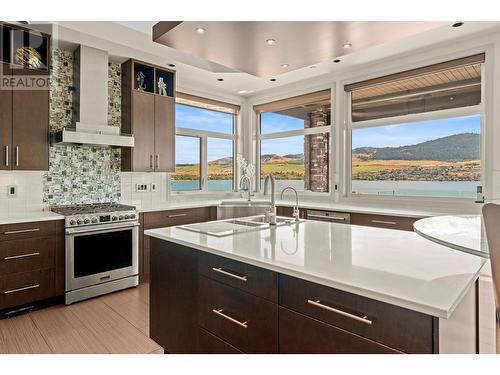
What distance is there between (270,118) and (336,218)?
2503mm

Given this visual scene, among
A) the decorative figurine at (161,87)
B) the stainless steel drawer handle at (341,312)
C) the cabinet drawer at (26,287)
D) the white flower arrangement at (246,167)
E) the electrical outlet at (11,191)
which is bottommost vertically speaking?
the cabinet drawer at (26,287)

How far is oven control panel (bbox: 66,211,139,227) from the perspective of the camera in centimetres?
305

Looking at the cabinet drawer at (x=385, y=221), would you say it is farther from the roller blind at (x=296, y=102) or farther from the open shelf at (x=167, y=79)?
the open shelf at (x=167, y=79)

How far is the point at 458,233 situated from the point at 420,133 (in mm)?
3002

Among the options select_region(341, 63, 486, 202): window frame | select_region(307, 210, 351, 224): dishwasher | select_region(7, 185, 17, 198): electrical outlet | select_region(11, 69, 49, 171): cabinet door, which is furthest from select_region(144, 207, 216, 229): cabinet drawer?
select_region(341, 63, 486, 202): window frame

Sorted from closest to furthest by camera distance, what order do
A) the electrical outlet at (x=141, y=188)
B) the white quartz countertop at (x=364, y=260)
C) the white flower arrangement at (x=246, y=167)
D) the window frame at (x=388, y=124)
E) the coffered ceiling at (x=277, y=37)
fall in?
the white quartz countertop at (x=364, y=260) < the coffered ceiling at (x=277, y=37) < the window frame at (x=388, y=124) < the electrical outlet at (x=141, y=188) < the white flower arrangement at (x=246, y=167)

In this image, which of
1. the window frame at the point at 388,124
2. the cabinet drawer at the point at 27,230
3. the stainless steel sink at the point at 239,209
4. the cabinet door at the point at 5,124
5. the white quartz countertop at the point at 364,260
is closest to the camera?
the white quartz countertop at the point at 364,260

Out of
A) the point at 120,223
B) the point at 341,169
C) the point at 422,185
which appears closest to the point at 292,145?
the point at 341,169

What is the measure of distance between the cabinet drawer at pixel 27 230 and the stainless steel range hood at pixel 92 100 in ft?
3.07

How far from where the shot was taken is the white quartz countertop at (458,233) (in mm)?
978

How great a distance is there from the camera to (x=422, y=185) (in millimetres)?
3809

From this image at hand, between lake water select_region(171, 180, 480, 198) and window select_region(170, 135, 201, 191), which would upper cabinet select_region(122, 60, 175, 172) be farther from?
lake water select_region(171, 180, 480, 198)

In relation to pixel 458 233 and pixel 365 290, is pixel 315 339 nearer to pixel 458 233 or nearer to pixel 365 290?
pixel 365 290

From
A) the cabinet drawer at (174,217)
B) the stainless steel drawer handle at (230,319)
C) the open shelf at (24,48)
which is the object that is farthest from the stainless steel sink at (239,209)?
the stainless steel drawer handle at (230,319)
